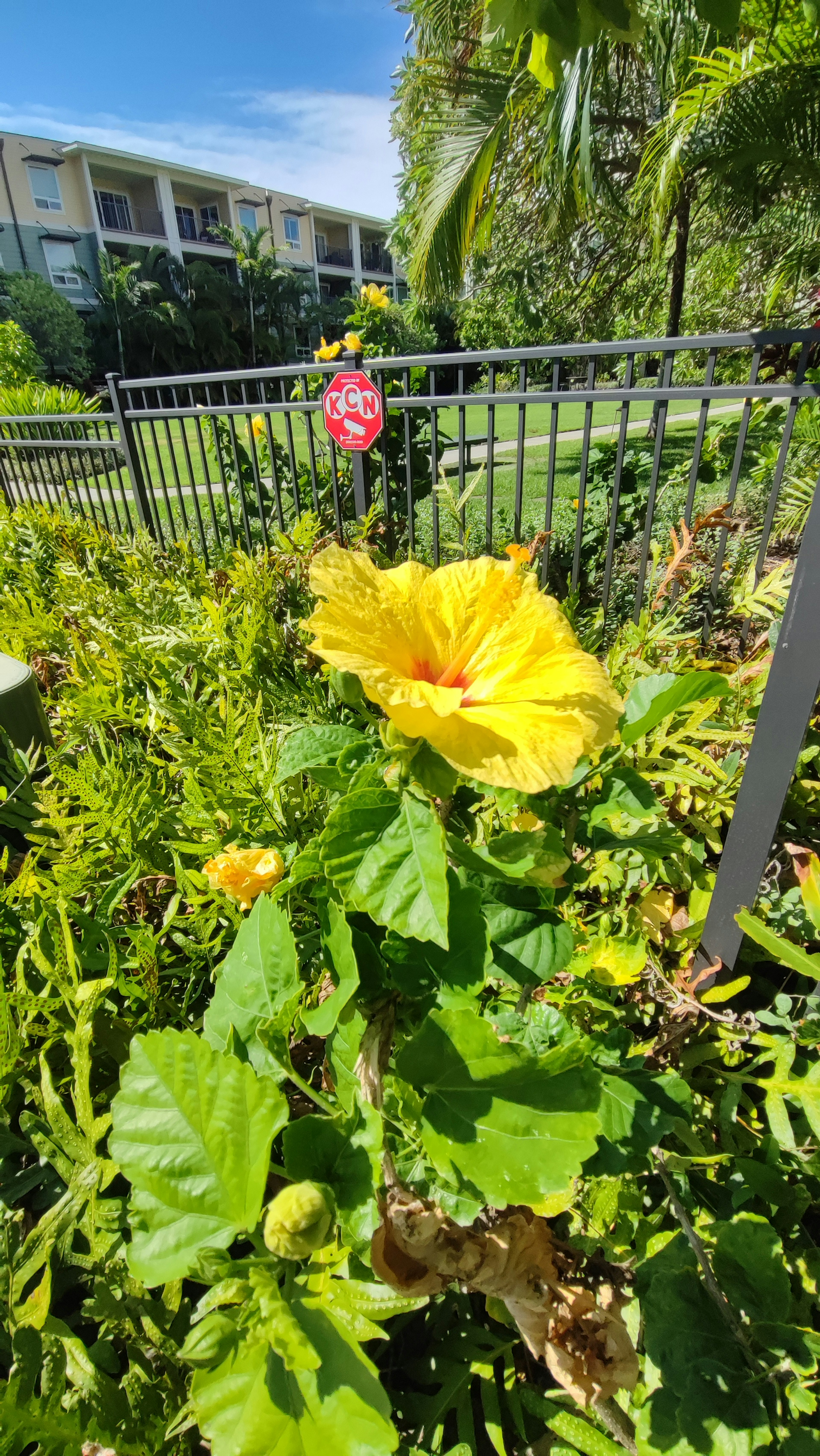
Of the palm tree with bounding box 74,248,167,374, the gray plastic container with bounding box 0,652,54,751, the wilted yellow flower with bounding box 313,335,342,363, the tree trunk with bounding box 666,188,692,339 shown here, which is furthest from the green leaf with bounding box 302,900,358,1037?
the palm tree with bounding box 74,248,167,374

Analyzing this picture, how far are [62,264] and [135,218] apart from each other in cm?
718

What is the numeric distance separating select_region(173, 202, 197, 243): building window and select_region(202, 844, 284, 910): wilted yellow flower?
50.0 m

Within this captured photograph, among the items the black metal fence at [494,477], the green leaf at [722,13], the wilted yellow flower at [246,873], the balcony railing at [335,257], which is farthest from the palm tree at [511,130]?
the balcony railing at [335,257]

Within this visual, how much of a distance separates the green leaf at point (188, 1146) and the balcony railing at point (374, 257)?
59157mm

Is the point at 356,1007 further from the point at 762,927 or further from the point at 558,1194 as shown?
the point at 762,927

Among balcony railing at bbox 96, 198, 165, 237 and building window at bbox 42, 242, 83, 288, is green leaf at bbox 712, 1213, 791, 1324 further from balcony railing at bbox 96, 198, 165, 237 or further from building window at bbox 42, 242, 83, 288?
balcony railing at bbox 96, 198, 165, 237

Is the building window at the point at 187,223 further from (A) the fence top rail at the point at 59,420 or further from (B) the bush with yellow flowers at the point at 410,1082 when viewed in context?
(B) the bush with yellow flowers at the point at 410,1082

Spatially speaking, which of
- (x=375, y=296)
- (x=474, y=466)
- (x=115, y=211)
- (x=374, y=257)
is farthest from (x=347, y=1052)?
(x=374, y=257)

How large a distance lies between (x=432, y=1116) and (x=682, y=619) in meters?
1.68

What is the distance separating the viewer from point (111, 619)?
2.14 meters

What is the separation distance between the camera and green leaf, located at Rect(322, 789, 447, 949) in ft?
1.51

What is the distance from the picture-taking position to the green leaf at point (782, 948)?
2.35 ft

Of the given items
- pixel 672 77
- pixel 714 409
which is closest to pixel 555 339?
pixel 714 409

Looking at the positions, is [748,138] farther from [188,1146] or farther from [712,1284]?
[188,1146]
